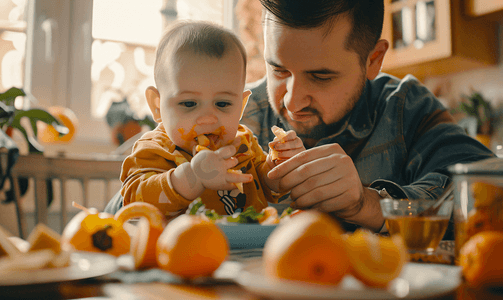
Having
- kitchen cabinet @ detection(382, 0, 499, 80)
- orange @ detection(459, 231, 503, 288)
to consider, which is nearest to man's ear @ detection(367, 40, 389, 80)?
orange @ detection(459, 231, 503, 288)

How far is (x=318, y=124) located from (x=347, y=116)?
18 cm

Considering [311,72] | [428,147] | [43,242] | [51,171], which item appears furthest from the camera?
[51,171]

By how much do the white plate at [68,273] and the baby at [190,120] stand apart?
0.37 metres

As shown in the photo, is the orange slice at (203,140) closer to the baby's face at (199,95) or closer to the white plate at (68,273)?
the baby's face at (199,95)

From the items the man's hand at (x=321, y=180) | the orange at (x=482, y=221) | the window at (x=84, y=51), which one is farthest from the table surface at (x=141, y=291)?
the window at (x=84, y=51)

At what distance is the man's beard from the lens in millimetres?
1403

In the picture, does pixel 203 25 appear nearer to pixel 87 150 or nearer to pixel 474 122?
pixel 87 150

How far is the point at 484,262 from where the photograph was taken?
1.48 ft

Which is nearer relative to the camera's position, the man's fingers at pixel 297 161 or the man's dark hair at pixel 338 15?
the man's fingers at pixel 297 161

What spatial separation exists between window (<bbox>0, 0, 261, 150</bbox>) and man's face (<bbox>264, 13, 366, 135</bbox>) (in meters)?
1.73

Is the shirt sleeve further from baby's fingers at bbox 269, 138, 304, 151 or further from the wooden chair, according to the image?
the wooden chair

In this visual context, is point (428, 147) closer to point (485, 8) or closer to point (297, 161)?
point (297, 161)

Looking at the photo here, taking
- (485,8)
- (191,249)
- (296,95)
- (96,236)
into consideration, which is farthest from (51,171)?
(485,8)

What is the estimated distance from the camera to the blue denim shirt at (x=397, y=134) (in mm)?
1377
